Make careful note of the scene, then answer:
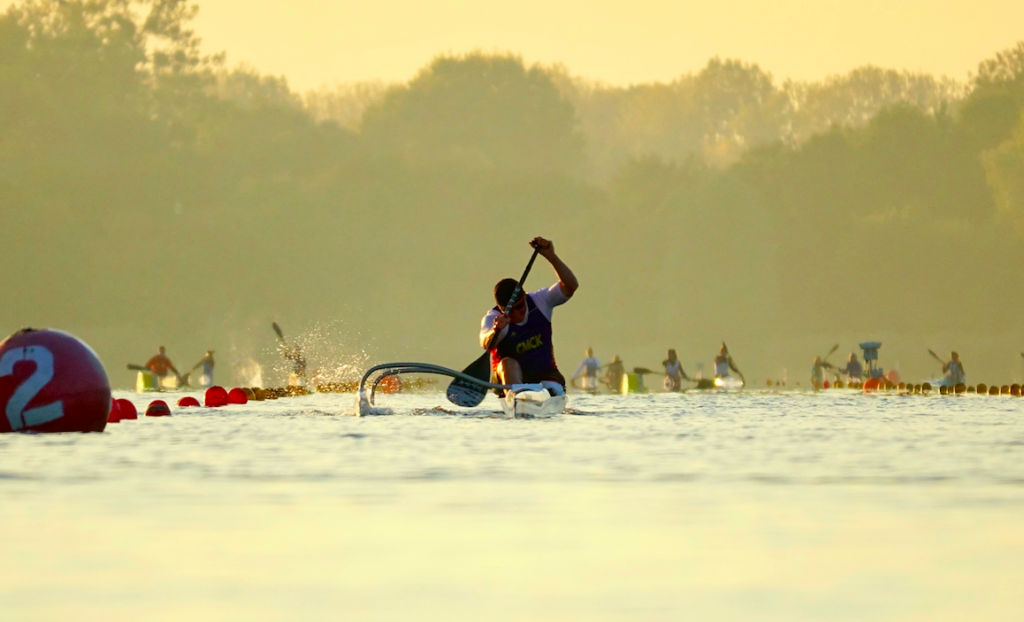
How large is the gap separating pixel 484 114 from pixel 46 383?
262ft

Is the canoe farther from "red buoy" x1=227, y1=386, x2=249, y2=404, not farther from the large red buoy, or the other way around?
the large red buoy

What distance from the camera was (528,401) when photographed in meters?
18.9

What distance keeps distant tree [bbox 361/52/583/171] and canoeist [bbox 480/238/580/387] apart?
240ft

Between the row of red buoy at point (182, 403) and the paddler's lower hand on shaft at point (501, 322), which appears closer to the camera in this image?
the paddler's lower hand on shaft at point (501, 322)

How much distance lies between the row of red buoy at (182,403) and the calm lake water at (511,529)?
5.30 meters

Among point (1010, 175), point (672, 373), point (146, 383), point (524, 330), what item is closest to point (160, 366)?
point (146, 383)

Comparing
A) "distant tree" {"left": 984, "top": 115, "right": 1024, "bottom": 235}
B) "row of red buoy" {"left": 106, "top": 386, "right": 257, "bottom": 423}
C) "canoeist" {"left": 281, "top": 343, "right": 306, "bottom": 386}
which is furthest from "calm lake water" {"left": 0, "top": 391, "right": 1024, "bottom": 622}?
"distant tree" {"left": 984, "top": 115, "right": 1024, "bottom": 235}

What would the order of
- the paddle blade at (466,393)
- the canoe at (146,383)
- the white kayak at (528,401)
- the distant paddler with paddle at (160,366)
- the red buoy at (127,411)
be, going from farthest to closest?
1. the distant paddler with paddle at (160,366)
2. the canoe at (146,383)
3. the paddle blade at (466,393)
4. the red buoy at (127,411)
5. the white kayak at (528,401)

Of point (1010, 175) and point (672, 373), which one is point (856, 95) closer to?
point (1010, 175)

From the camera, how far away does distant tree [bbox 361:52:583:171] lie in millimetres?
93375

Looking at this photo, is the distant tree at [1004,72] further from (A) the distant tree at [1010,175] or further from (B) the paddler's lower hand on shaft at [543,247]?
(B) the paddler's lower hand on shaft at [543,247]

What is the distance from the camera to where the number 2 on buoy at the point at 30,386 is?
14859 millimetres

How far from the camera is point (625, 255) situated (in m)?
77.7

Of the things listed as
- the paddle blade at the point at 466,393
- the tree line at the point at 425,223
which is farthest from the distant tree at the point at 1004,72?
the paddle blade at the point at 466,393
